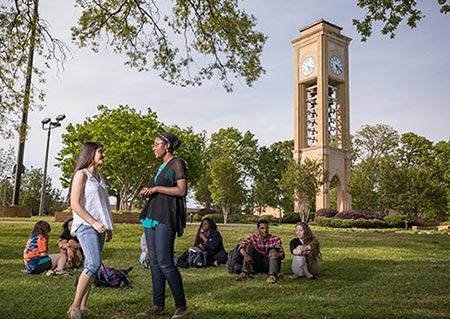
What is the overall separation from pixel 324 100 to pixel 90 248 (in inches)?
1935

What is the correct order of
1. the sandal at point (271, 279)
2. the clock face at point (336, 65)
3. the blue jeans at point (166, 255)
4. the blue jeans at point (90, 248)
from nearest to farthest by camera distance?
the blue jeans at point (90, 248)
the blue jeans at point (166, 255)
the sandal at point (271, 279)
the clock face at point (336, 65)

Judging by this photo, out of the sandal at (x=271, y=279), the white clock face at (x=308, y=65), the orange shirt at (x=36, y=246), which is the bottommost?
the sandal at (x=271, y=279)

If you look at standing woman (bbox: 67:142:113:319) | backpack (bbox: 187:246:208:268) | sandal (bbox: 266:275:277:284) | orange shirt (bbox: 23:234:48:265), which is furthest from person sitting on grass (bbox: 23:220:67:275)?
sandal (bbox: 266:275:277:284)

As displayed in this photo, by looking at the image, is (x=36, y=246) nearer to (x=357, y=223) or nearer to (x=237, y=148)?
(x=357, y=223)

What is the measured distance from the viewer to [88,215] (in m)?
4.62

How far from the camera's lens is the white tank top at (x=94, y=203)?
→ 470 centimetres

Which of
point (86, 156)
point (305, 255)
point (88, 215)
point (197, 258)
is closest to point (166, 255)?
point (88, 215)

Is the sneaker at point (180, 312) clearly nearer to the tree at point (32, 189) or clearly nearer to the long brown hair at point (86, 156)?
the long brown hair at point (86, 156)

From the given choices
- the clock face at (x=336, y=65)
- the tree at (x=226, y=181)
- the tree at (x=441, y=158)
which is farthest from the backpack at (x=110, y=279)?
the clock face at (x=336, y=65)

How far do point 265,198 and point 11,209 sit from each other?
29.1m

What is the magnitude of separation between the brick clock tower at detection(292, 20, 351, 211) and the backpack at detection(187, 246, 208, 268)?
41494 mm

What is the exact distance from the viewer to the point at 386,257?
1153 cm

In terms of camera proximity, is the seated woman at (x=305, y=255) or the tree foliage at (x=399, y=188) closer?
the seated woman at (x=305, y=255)

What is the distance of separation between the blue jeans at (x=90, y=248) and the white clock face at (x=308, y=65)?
51244 millimetres
